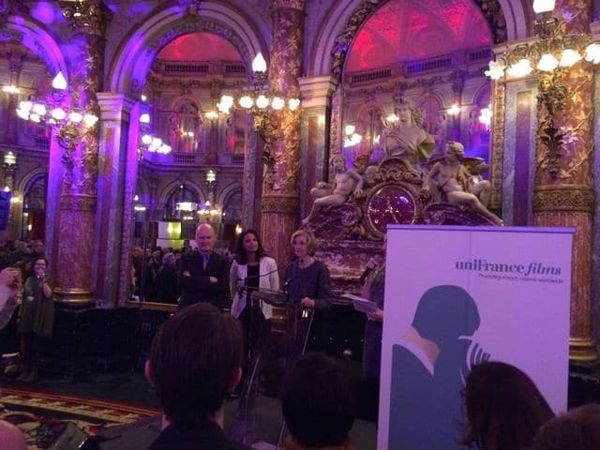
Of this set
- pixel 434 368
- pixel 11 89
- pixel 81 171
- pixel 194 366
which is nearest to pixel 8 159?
pixel 11 89

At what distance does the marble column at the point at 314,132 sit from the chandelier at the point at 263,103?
0.20 meters

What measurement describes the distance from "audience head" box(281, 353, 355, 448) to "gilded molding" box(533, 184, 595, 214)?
14.9ft

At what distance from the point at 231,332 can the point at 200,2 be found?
8020 millimetres

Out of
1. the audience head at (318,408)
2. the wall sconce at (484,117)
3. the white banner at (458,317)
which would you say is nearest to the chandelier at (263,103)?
the white banner at (458,317)

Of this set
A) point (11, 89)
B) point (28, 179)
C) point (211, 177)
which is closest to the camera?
point (11, 89)

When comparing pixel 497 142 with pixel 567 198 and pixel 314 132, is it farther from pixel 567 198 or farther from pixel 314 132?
pixel 314 132

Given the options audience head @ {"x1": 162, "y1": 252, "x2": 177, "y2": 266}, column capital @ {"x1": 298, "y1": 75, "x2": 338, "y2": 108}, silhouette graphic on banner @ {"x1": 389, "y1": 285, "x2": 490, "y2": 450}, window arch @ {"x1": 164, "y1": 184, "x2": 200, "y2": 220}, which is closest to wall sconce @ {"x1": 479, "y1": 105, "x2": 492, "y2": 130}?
column capital @ {"x1": 298, "y1": 75, "x2": 338, "y2": 108}

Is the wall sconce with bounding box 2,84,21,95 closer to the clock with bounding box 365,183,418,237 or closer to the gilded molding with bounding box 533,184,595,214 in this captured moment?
the clock with bounding box 365,183,418,237

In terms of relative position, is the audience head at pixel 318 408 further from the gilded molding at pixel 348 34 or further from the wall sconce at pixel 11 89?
the wall sconce at pixel 11 89

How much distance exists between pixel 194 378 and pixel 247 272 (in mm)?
4281

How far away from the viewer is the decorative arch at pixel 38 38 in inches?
371

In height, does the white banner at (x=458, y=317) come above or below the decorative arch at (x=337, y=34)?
below

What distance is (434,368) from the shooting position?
3117mm

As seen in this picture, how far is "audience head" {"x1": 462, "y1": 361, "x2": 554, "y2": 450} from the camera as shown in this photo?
5.84 feet
